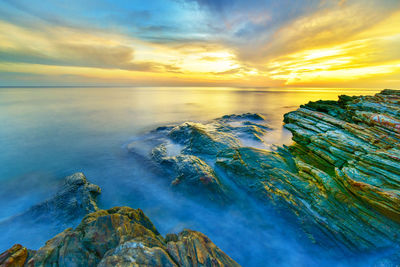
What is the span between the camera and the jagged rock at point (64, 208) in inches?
224

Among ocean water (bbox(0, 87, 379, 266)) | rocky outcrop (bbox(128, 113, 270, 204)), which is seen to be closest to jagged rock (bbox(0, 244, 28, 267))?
ocean water (bbox(0, 87, 379, 266))

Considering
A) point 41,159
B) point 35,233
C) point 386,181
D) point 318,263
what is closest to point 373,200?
point 386,181

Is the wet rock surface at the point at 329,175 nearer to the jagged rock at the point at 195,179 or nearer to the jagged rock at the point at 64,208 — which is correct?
the jagged rock at the point at 195,179

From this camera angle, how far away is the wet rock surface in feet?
16.6

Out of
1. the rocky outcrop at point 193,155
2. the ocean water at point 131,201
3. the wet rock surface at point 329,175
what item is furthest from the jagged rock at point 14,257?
the wet rock surface at point 329,175

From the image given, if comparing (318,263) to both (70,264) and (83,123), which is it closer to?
(70,264)

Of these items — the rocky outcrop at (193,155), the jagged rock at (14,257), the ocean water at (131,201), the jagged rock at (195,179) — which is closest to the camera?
the jagged rock at (14,257)

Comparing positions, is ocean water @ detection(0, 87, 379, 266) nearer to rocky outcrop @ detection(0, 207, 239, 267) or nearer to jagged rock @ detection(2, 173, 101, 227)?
jagged rock @ detection(2, 173, 101, 227)

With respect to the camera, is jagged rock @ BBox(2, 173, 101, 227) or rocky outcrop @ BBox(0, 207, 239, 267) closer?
rocky outcrop @ BBox(0, 207, 239, 267)

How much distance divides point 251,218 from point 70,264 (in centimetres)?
564

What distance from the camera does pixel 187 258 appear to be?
3209 millimetres

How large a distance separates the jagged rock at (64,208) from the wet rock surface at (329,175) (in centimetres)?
373

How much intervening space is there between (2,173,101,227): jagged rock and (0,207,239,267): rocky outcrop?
9.31 ft

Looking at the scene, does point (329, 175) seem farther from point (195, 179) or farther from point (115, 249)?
point (115, 249)
